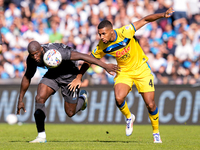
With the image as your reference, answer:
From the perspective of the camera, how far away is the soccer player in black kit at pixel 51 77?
25.2 feet

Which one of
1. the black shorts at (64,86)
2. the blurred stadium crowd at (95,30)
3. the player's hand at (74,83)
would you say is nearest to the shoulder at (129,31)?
the player's hand at (74,83)

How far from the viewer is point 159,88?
553 inches

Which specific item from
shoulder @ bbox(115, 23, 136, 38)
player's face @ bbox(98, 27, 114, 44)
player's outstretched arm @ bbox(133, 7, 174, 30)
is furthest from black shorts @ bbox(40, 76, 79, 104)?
player's outstretched arm @ bbox(133, 7, 174, 30)

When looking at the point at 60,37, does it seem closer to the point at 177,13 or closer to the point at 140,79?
the point at 177,13

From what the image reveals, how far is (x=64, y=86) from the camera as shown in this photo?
8.82 metres

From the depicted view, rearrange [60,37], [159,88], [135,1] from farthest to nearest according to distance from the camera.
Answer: [135,1]
[60,37]
[159,88]

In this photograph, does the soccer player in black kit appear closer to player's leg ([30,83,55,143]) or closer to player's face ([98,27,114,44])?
player's leg ([30,83,55,143])

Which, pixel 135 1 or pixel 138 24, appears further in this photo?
pixel 135 1

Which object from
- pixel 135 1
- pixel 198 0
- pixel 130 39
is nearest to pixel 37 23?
pixel 135 1

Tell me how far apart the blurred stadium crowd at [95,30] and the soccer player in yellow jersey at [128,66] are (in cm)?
582

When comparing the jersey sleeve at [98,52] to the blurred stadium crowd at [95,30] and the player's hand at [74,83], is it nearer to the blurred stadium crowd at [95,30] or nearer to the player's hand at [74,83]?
the player's hand at [74,83]

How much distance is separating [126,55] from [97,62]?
998mm

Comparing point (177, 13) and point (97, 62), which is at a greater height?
point (177, 13)

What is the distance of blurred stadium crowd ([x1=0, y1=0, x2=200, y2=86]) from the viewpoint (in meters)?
15.3
